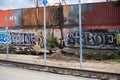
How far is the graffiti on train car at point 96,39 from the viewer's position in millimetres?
30531

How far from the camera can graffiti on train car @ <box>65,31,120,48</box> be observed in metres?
30.5

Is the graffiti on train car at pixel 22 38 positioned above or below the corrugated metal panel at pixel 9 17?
below

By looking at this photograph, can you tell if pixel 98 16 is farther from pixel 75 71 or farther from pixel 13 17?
pixel 75 71

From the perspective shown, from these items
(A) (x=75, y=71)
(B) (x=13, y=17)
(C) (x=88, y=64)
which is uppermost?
(B) (x=13, y=17)

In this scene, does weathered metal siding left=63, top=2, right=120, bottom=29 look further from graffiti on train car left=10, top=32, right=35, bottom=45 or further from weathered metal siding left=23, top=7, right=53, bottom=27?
graffiti on train car left=10, top=32, right=35, bottom=45

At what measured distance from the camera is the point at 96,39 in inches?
1260

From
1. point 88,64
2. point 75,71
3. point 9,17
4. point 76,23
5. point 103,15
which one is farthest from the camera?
point 9,17

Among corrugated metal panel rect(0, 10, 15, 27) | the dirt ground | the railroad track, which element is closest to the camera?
the railroad track

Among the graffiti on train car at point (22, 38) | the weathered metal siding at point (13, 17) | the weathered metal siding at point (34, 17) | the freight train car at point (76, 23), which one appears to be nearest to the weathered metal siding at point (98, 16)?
the freight train car at point (76, 23)

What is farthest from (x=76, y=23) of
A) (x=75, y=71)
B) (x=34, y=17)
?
(x=75, y=71)

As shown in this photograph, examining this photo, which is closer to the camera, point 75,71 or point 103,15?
point 75,71

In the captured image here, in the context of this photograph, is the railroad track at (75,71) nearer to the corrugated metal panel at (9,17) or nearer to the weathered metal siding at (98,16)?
the weathered metal siding at (98,16)

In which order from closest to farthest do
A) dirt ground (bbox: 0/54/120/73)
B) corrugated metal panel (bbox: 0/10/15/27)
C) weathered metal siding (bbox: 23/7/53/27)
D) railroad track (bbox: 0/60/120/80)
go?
railroad track (bbox: 0/60/120/80) < dirt ground (bbox: 0/54/120/73) < weathered metal siding (bbox: 23/7/53/27) < corrugated metal panel (bbox: 0/10/15/27)

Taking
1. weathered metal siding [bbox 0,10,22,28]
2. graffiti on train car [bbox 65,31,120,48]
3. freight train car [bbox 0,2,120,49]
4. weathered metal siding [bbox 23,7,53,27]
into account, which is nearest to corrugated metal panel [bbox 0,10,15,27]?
weathered metal siding [bbox 0,10,22,28]
